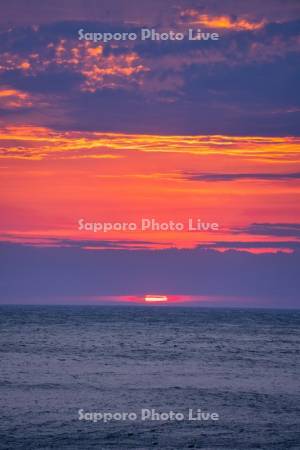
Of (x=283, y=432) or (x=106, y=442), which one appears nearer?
(x=106, y=442)

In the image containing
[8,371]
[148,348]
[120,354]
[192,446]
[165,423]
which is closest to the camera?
[192,446]

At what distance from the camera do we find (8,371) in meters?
39.9

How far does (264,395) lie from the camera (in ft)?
106

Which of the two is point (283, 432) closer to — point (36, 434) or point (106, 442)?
point (106, 442)

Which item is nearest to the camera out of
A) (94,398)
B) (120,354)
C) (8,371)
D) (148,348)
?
(94,398)

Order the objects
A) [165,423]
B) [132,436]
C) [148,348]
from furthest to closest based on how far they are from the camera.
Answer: [148,348] → [165,423] → [132,436]

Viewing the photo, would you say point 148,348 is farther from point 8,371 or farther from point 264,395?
point 264,395

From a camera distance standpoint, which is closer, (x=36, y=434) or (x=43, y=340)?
(x=36, y=434)

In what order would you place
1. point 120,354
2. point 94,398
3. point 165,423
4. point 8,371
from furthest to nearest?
point 120,354, point 8,371, point 94,398, point 165,423

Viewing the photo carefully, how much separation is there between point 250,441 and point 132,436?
11.8 feet

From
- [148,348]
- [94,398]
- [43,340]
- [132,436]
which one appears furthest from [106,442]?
[43,340]

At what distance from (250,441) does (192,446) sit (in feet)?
6.52

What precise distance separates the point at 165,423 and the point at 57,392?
8.29 meters

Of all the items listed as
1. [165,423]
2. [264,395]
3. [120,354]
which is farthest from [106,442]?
[120,354]
